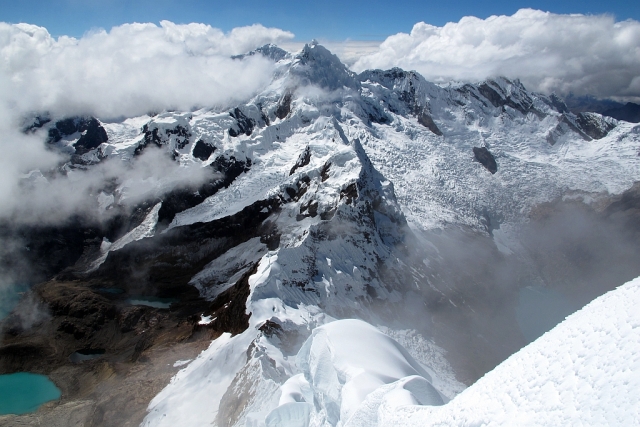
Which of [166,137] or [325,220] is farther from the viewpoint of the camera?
[166,137]

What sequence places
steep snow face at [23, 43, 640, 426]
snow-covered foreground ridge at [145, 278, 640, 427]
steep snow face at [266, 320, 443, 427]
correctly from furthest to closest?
1. steep snow face at [23, 43, 640, 426]
2. steep snow face at [266, 320, 443, 427]
3. snow-covered foreground ridge at [145, 278, 640, 427]

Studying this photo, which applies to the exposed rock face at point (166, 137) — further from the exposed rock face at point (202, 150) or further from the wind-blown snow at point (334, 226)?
the exposed rock face at point (202, 150)

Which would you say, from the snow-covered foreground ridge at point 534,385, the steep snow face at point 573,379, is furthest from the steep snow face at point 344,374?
the steep snow face at point 573,379

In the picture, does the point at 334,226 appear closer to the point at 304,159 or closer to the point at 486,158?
the point at 304,159

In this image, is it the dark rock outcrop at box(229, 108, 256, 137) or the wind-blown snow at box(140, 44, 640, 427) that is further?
the dark rock outcrop at box(229, 108, 256, 137)

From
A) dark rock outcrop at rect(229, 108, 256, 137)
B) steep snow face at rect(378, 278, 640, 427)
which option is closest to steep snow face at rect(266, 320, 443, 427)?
steep snow face at rect(378, 278, 640, 427)

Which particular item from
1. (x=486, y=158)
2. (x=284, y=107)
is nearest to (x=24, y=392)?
(x=284, y=107)

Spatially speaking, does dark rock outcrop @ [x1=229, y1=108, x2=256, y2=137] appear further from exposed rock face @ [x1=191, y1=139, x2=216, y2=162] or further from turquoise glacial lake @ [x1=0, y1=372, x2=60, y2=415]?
turquoise glacial lake @ [x1=0, y1=372, x2=60, y2=415]
